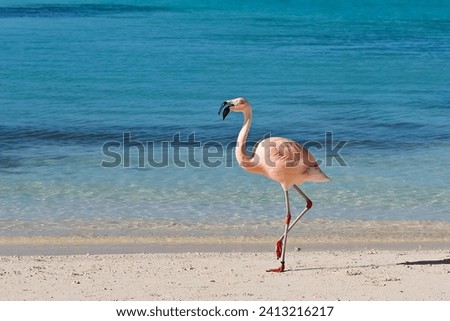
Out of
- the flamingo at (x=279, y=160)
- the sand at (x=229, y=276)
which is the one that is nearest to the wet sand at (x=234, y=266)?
the sand at (x=229, y=276)

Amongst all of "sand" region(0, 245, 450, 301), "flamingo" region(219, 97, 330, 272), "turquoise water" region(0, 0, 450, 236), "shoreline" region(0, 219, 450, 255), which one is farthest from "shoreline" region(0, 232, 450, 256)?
"flamingo" region(219, 97, 330, 272)

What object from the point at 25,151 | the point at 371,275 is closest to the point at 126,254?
the point at 371,275

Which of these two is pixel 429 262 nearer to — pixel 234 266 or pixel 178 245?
pixel 234 266

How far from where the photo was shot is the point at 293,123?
17.4 metres

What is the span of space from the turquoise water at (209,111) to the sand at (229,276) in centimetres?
155

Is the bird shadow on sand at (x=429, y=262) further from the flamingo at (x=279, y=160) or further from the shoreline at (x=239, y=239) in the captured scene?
the flamingo at (x=279, y=160)

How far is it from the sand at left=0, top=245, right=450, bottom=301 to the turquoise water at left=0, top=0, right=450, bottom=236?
1.55 m

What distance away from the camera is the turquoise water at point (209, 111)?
11297 millimetres

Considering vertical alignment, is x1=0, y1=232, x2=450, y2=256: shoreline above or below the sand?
below

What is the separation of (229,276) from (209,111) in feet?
36.3

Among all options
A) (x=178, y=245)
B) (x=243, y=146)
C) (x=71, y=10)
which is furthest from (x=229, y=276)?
(x=71, y=10)

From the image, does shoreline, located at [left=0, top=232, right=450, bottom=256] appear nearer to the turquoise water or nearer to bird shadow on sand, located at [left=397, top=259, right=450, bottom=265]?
the turquoise water

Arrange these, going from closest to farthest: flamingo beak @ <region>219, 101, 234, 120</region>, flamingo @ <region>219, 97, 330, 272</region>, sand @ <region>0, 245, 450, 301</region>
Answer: sand @ <region>0, 245, 450, 301</region>
flamingo beak @ <region>219, 101, 234, 120</region>
flamingo @ <region>219, 97, 330, 272</region>

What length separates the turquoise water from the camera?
37.1 feet
